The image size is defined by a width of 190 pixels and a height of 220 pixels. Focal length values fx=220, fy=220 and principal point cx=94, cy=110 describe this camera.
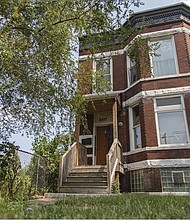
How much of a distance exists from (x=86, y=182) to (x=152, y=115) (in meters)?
3.68

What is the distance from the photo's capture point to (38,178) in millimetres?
8023

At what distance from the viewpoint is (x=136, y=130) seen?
30.7 ft

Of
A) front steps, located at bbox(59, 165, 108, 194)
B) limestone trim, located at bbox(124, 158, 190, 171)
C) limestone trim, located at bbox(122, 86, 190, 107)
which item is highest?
limestone trim, located at bbox(122, 86, 190, 107)

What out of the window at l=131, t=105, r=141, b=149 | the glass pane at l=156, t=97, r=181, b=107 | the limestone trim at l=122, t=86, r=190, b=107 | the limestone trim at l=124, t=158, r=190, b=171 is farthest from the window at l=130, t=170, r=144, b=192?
the limestone trim at l=122, t=86, r=190, b=107

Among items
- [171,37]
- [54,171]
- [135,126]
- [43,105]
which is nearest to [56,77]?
[43,105]

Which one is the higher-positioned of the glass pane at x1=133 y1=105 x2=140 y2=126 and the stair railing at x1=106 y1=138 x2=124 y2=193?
the glass pane at x1=133 y1=105 x2=140 y2=126

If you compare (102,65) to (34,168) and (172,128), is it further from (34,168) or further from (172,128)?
(34,168)

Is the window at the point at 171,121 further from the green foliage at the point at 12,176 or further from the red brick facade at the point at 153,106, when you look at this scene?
the green foliage at the point at 12,176

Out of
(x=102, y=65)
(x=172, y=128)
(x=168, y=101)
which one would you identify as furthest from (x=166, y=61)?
(x=102, y=65)

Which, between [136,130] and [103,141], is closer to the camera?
[136,130]

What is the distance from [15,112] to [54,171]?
4358 mm

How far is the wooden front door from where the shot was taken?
10.1 meters

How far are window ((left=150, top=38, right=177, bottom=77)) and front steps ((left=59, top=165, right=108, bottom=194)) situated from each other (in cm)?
478

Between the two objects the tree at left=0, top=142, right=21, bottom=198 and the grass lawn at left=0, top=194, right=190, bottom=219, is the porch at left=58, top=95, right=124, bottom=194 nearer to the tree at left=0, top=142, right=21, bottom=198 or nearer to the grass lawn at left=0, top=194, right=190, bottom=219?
the tree at left=0, top=142, right=21, bottom=198
